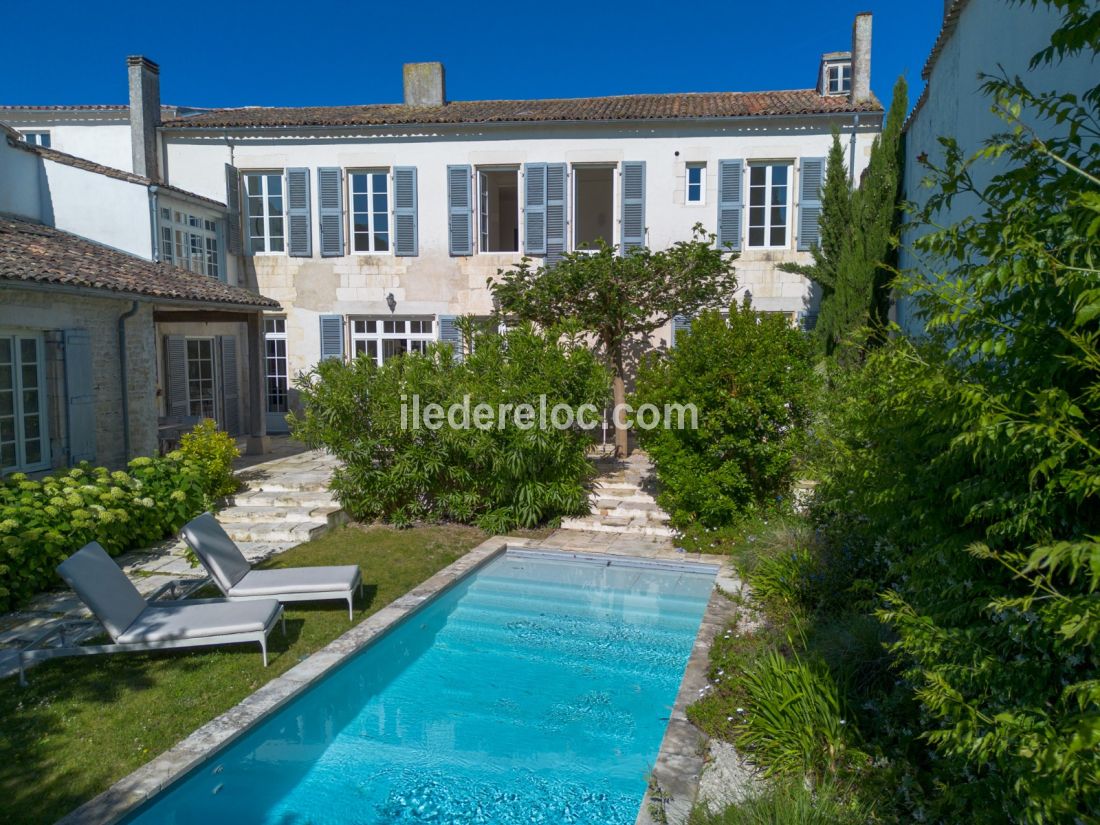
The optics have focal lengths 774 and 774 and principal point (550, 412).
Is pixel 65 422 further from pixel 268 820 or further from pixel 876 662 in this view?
pixel 876 662

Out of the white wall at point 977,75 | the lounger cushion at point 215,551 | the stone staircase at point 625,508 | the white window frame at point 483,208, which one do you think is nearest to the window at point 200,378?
the white window frame at point 483,208

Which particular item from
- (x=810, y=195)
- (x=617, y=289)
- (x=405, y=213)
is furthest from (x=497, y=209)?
(x=810, y=195)

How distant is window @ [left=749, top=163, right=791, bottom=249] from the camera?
1575 cm

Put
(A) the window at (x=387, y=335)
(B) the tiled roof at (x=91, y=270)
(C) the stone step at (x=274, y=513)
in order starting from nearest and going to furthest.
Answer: (B) the tiled roof at (x=91, y=270) → (C) the stone step at (x=274, y=513) → (A) the window at (x=387, y=335)

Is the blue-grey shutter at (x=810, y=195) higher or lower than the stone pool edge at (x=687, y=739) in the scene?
higher

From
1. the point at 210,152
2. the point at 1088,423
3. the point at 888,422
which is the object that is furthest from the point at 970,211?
the point at 210,152

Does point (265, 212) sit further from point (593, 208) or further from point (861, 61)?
point (861, 61)

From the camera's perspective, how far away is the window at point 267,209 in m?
16.9

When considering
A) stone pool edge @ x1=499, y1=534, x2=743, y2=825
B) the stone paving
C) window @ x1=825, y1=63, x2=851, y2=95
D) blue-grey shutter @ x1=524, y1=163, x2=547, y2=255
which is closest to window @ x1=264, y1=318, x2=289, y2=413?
the stone paving

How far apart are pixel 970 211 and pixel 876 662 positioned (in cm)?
483

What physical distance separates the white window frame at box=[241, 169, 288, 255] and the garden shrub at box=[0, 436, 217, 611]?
7.80 metres

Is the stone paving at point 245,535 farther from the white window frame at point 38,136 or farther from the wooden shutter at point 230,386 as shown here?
the white window frame at point 38,136

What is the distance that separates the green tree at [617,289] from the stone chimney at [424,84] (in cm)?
635

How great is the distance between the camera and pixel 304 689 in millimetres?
5598
